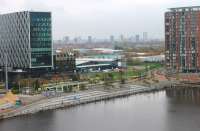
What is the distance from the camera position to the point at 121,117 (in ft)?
30.7

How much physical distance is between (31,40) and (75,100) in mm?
3197

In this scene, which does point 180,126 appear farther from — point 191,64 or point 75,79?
point 191,64

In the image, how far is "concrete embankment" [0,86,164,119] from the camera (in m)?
9.99

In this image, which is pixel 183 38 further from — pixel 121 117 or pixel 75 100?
pixel 121 117

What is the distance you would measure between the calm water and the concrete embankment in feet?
0.96

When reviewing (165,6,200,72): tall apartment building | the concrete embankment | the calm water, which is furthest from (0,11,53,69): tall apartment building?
(165,6,200,72): tall apartment building

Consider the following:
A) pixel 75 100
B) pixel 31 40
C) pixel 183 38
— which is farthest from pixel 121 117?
pixel 183 38

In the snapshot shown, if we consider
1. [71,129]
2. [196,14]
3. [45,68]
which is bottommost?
[71,129]

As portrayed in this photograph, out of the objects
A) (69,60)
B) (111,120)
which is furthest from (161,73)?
(111,120)

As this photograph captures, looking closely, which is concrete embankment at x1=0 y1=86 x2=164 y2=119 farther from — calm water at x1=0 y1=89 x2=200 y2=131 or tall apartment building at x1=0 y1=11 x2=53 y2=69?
tall apartment building at x1=0 y1=11 x2=53 y2=69

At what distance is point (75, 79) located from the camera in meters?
14.1

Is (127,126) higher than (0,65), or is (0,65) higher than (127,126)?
(0,65)

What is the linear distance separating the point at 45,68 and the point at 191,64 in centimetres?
517

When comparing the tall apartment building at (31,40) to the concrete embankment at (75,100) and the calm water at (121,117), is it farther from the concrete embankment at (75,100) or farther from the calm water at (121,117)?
the calm water at (121,117)
